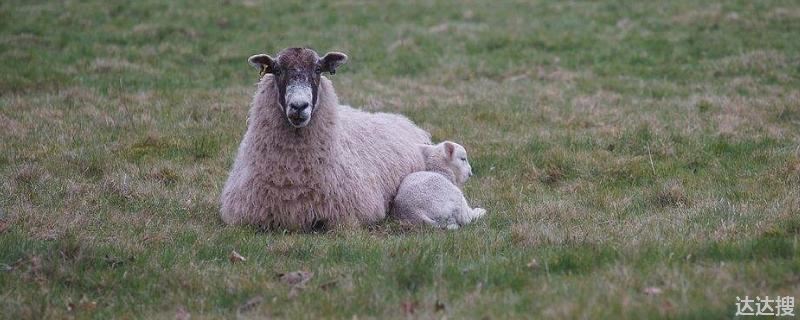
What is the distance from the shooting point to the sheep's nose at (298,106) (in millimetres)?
7391

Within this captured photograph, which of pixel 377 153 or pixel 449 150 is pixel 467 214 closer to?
pixel 377 153

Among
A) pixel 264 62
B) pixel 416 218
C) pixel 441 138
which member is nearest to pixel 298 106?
pixel 264 62

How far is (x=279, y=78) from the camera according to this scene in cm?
776

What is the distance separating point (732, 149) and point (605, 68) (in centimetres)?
533

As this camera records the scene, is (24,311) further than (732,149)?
No

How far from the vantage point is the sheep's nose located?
24.2 feet

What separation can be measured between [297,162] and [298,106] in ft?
2.20

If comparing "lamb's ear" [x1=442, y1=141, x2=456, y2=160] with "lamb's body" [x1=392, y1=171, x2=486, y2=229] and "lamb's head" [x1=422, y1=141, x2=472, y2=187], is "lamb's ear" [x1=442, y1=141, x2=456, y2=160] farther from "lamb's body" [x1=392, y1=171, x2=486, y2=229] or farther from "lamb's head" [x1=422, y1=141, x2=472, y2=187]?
"lamb's body" [x1=392, y1=171, x2=486, y2=229]

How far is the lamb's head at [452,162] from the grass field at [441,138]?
212 mm

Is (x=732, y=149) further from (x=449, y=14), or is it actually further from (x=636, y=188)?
(x=449, y=14)

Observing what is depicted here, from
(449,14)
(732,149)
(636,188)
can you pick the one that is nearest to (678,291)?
(636,188)

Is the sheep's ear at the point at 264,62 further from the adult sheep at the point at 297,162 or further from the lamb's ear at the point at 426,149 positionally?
the lamb's ear at the point at 426,149

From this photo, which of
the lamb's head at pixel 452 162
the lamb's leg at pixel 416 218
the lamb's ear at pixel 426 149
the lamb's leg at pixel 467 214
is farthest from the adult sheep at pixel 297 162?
the lamb's ear at pixel 426 149

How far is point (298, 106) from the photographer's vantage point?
7.41 meters
